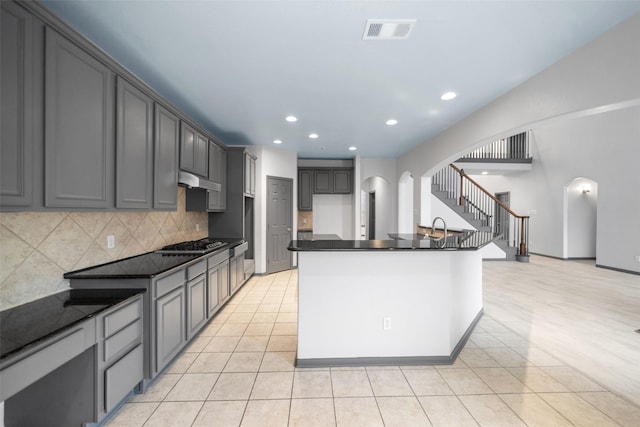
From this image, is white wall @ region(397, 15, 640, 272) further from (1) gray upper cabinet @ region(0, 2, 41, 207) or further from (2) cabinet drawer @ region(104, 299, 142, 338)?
(2) cabinet drawer @ region(104, 299, 142, 338)

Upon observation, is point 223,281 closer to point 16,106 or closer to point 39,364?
point 39,364

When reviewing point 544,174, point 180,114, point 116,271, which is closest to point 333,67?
point 180,114

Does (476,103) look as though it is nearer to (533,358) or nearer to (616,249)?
(533,358)

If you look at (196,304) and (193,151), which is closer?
(196,304)

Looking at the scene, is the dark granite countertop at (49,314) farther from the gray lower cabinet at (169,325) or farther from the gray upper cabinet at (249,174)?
the gray upper cabinet at (249,174)

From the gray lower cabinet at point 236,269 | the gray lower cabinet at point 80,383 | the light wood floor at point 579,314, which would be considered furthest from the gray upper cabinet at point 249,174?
the light wood floor at point 579,314

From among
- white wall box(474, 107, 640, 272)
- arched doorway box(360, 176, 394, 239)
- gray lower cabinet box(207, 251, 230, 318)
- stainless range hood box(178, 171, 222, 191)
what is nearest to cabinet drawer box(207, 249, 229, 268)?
gray lower cabinet box(207, 251, 230, 318)

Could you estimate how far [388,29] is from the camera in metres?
2.19

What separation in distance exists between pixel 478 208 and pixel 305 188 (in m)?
5.22

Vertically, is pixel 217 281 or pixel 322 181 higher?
pixel 322 181

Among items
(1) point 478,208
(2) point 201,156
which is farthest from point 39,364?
(1) point 478,208

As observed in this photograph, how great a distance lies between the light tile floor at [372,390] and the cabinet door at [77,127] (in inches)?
61.6

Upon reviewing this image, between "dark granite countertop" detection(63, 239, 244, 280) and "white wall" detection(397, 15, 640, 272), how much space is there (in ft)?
12.9

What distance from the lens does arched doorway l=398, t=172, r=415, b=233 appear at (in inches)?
287
